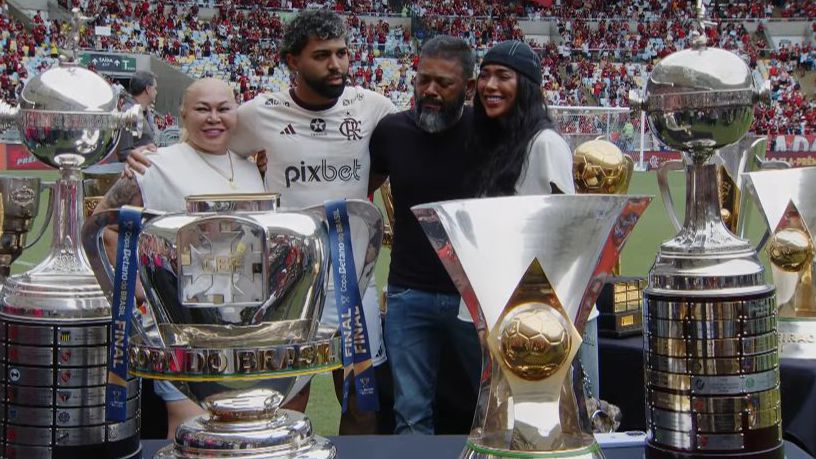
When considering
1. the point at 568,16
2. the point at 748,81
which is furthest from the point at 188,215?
the point at 568,16

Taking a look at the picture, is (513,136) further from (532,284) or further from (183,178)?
(532,284)

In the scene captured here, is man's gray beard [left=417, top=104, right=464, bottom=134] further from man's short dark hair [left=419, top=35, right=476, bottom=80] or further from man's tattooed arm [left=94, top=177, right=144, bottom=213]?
man's tattooed arm [left=94, top=177, right=144, bottom=213]

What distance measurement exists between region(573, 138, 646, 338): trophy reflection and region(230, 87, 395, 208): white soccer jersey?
570mm

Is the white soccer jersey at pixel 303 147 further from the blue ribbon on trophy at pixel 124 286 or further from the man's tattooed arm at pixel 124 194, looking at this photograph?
the blue ribbon on trophy at pixel 124 286

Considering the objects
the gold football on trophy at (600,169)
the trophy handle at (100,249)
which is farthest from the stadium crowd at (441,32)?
the trophy handle at (100,249)

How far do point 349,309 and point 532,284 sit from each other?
256 millimetres

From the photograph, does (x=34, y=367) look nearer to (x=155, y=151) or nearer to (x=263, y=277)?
(x=263, y=277)

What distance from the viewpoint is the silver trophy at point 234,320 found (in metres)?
1.00

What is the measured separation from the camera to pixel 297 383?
111 cm

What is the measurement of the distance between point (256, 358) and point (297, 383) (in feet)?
0.41

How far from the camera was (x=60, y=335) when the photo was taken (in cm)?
117

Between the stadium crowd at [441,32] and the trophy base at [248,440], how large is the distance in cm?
2033

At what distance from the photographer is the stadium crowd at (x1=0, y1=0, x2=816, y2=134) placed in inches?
931

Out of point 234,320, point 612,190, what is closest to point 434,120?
point 612,190
